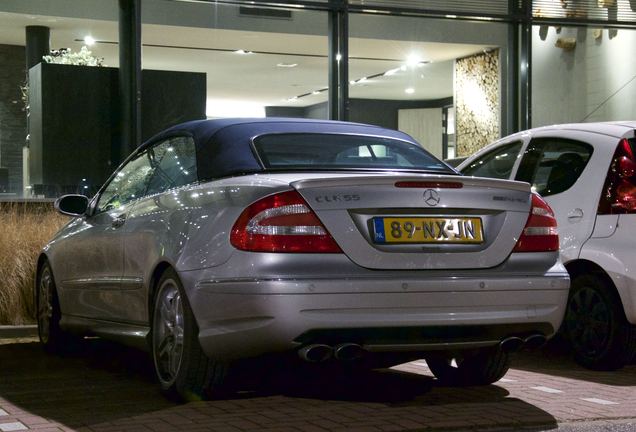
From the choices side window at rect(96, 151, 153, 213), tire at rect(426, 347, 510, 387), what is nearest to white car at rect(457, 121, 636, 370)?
tire at rect(426, 347, 510, 387)

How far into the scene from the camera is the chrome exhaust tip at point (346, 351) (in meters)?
5.51

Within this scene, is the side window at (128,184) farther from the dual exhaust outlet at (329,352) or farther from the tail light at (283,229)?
the dual exhaust outlet at (329,352)

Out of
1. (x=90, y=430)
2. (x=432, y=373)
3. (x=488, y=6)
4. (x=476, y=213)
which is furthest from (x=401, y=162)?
(x=488, y=6)

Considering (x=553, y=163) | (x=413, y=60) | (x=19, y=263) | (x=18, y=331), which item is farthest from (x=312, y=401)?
(x=413, y=60)

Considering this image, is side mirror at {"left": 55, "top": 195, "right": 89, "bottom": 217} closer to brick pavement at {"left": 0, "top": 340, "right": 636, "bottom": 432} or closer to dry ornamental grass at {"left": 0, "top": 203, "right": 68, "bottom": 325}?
brick pavement at {"left": 0, "top": 340, "right": 636, "bottom": 432}

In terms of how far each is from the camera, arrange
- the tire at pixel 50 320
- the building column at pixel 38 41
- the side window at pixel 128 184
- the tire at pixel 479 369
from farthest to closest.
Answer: the building column at pixel 38 41
the tire at pixel 50 320
the side window at pixel 128 184
the tire at pixel 479 369

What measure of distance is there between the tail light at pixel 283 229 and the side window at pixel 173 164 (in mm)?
968

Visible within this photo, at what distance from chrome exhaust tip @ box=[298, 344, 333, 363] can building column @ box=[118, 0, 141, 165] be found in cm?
996

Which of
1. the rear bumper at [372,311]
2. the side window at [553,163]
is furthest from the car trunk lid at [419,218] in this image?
the side window at [553,163]

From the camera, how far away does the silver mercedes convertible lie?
5488 millimetres

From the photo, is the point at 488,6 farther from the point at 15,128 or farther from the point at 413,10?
the point at 15,128

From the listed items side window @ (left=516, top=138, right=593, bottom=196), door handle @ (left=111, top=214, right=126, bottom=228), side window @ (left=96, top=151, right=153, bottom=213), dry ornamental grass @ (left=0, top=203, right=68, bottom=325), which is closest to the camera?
door handle @ (left=111, top=214, right=126, bottom=228)

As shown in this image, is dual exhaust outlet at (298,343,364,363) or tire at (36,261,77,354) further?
tire at (36,261,77,354)

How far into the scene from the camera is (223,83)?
16484mm
